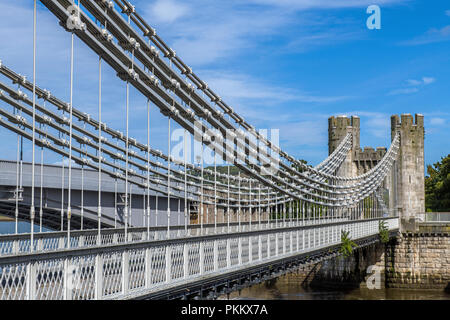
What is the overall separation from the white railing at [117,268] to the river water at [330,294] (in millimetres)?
17333

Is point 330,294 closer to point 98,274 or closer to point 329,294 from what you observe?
point 329,294

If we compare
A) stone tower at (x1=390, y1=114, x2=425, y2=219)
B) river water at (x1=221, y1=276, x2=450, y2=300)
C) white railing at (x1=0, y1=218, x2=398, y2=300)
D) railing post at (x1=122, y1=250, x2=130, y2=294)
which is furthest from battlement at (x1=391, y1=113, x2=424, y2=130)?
railing post at (x1=122, y1=250, x2=130, y2=294)

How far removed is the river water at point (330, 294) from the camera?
115 feet

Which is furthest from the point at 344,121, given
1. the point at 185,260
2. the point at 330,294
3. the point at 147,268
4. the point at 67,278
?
the point at 67,278

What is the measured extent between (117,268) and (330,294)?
27.3m

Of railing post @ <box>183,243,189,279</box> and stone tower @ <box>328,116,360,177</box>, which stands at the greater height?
stone tower @ <box>328,116,360,177</box>

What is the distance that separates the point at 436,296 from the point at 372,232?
14.7 ft

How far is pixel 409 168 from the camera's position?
42.4 m

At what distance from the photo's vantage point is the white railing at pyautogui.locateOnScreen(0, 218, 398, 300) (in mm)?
8695

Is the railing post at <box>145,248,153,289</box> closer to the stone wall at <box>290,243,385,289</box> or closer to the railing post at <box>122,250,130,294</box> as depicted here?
the railing post at <box>122,250,130,294</box>

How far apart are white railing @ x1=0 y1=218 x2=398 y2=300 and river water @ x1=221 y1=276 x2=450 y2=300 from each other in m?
17.3

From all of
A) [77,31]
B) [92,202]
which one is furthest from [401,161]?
[77,31]

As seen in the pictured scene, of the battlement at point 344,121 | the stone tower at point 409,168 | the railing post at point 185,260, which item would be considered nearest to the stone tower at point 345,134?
the battlement at point 344,121
